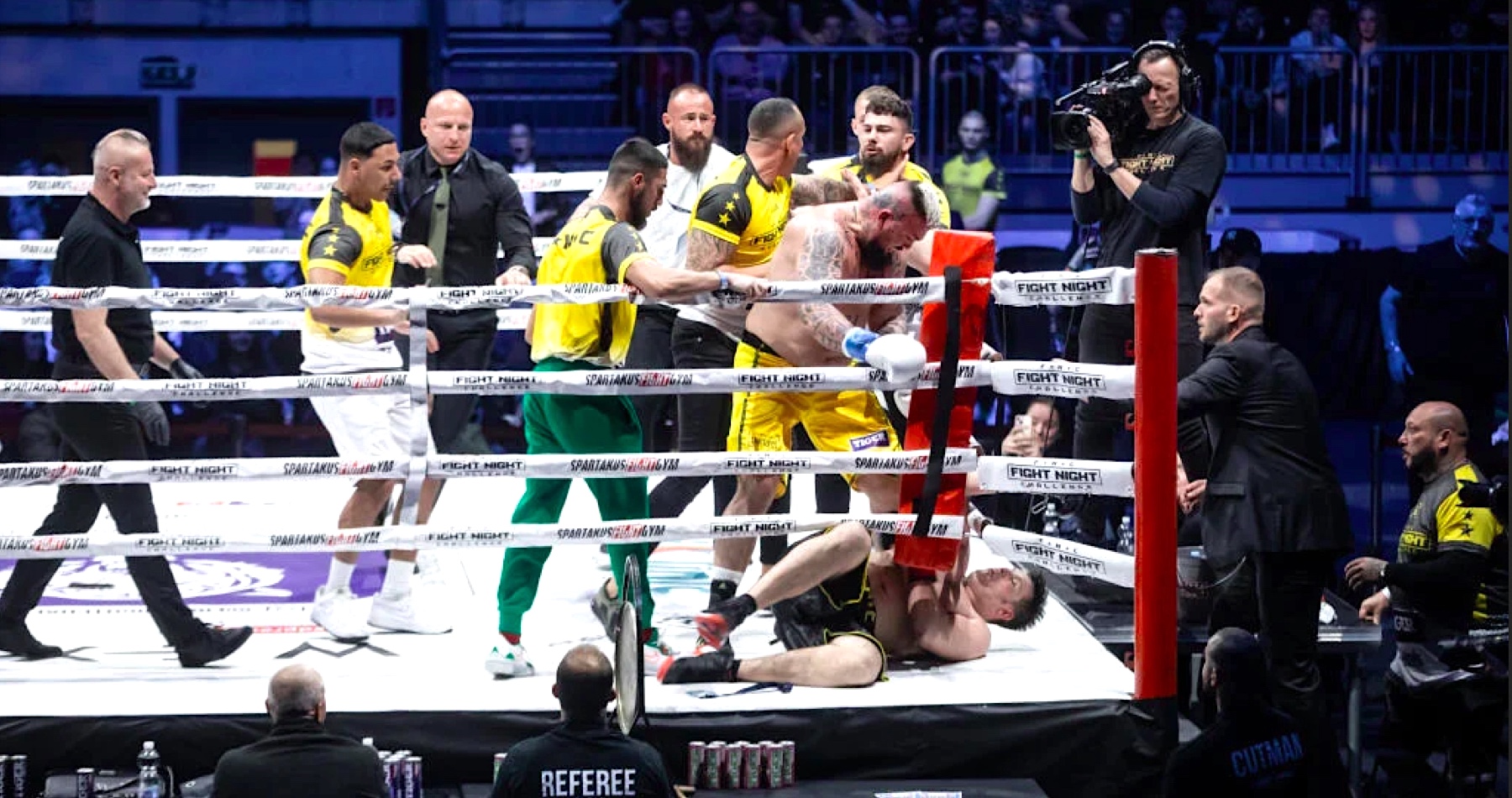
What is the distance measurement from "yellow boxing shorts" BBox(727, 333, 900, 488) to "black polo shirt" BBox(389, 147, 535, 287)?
1196 mm

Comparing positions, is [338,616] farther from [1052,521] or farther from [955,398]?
[1052,521]

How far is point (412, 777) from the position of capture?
4680 mm

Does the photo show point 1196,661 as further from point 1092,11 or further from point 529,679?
point 1092,11

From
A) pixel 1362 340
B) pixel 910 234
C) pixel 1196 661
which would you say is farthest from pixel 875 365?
pixel 1362 340

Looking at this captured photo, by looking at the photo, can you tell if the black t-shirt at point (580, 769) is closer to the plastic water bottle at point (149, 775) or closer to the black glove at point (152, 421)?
the plastic water bottle at point (149, 775)

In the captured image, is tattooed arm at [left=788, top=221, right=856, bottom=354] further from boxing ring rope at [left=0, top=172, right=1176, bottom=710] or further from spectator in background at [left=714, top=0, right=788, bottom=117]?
spectator in background at [left=714, top=0, right=788, bottom=117]

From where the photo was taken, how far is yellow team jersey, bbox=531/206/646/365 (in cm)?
507

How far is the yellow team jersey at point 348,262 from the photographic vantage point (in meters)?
5.61

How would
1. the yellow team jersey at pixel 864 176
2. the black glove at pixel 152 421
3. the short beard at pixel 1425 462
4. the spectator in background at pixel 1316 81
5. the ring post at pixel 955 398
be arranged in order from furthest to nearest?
1. the spectator in background at pixel 1316 81
2. the short beard at pixel 1425 462
3. the yellow team jersey at pixel 864 176
4. the black glove at pixel 152 421
5. the ring post at pixel 955 398

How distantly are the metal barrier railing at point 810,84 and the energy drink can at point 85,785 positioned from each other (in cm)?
865

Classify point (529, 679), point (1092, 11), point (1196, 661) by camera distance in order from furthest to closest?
point (1092, 11) < point (1196, 661) < point (529, 679)

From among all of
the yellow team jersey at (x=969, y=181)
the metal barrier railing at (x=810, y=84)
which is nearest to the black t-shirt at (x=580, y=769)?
the yellow team jersey at (x=969, y=181)

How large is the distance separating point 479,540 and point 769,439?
0.93 m

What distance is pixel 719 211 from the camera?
527cm
